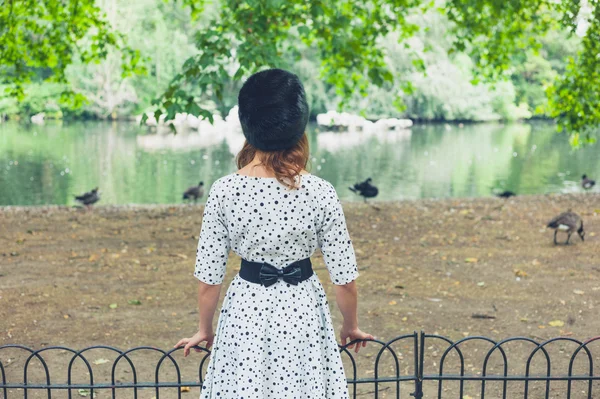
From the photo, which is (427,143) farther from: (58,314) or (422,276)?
Result: (58,314)

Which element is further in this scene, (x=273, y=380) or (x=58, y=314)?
(x=58, y=314)

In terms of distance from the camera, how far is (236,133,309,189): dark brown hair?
2777 mm

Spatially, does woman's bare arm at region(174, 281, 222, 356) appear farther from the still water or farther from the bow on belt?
the still water

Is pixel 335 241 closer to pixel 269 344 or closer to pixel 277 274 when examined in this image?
pixel 277 274

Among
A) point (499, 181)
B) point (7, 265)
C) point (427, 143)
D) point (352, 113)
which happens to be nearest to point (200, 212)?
point (7, 265)

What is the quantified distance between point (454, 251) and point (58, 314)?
5.15m

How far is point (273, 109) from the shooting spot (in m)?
2.73

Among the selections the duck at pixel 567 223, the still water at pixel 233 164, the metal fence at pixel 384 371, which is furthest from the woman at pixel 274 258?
the still water at pixel 233 164

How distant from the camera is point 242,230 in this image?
112 inches

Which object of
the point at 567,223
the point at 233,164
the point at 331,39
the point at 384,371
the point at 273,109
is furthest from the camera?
the point at 233,164

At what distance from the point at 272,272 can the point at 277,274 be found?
2cm

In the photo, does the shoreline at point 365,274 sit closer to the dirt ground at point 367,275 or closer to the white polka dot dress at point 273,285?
the dirt ground at point 367,275

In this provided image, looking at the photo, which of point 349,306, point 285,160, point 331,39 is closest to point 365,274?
point 331,39

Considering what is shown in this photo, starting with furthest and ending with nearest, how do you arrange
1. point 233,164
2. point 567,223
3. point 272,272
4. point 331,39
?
point 233,164
point 331,39
point 567,223
point 272,272
